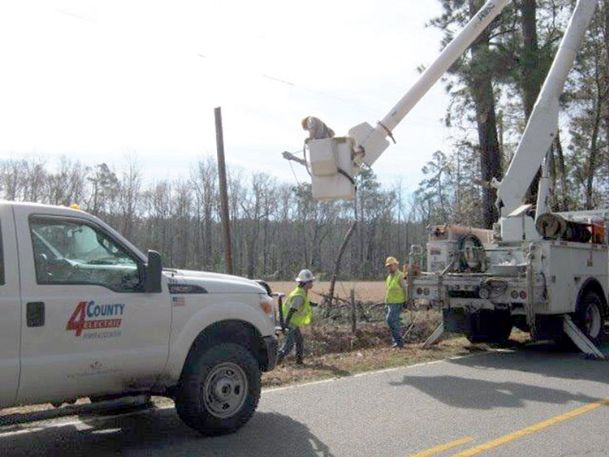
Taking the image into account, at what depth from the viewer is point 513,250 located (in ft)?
39.2

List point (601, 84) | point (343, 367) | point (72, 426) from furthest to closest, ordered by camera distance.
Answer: point (601, 84), point (343, 367), point (72, 426)

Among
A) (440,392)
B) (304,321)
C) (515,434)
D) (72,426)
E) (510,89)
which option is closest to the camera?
(515,434)

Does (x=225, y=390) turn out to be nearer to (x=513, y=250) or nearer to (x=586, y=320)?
(x=513, y=250)

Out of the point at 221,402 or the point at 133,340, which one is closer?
the point at 133,340

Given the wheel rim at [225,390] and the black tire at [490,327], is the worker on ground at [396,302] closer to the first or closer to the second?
the black tire at [490,327]

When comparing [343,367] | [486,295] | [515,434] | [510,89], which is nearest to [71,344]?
[515,434]

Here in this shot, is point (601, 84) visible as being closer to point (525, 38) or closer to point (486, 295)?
point (525, 38)

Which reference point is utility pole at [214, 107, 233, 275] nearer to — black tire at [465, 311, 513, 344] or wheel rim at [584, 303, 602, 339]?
black tire at [465, 311, 513, 344]

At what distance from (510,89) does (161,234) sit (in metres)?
66.0

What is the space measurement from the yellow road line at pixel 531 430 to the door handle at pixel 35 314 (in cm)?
363

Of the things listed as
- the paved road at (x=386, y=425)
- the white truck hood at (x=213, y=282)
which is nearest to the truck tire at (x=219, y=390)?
the paved road at (x=386, y=425)

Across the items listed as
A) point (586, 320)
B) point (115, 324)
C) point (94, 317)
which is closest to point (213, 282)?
point (115, 324)

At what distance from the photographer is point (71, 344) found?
5.67 metres

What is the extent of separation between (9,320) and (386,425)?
376cm
